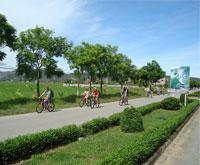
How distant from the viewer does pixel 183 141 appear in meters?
6.92

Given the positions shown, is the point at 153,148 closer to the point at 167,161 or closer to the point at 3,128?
the point at 167,161

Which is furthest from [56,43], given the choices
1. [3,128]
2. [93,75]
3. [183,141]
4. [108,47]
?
[183,141]

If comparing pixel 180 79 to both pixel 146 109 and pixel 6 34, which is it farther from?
pixel 6 34

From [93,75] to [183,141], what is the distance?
54.5 ft

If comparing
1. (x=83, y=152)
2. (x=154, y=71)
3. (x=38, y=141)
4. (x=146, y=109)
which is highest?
(x=154, y=71)

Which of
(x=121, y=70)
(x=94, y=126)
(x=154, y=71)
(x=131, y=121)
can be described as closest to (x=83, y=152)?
(x=94, y=126)

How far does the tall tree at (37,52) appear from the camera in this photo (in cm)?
1667

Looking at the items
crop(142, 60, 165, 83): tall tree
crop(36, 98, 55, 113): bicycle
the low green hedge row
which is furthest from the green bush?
crop(142, 60, 165, 83): tall tree

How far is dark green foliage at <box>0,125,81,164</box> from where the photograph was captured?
420 cm

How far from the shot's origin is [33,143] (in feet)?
15.6

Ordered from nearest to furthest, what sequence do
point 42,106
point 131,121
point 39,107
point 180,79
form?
1. point 131,121
2. point 39,107
3. point 42,106
4. point 180,79

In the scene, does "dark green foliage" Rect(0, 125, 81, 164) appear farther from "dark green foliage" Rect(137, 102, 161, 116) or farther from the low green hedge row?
Answer: "dark green foliage" Rect(137, 102, 161, 116)

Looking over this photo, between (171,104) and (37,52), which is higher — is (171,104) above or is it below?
below

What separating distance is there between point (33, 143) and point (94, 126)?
273cm
